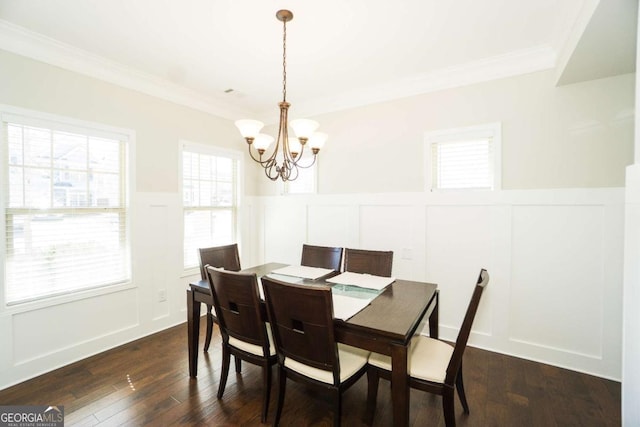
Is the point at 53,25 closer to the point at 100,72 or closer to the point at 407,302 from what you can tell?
the point at 100,72

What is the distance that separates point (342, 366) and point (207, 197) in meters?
2.83

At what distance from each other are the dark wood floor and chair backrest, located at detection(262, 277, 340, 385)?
0.57 metres

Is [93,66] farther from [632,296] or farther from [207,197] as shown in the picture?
[632,296]

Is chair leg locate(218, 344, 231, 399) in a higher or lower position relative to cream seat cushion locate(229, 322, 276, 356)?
lower

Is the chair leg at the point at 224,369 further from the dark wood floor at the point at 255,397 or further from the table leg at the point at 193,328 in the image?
the table leg at the point at 193,328

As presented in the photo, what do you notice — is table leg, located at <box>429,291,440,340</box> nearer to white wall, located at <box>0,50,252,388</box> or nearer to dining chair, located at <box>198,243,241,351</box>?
dining chair, located at <box>198,243,241,351</box>

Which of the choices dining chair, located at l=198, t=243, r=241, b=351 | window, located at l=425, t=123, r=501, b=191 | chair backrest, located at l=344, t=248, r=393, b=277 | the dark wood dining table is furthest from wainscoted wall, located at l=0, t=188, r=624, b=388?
the dark wood dining table

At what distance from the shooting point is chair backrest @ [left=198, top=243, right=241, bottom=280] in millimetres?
2682

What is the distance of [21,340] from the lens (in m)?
2.32

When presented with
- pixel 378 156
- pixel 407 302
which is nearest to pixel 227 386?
pixel 407 302

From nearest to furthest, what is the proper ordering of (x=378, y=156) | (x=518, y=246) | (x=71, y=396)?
(x=71, y=396)
(x=518, y=246)
(x=378, y=156)

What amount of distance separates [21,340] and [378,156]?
3.62m

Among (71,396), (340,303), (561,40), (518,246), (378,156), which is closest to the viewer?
(340,303)

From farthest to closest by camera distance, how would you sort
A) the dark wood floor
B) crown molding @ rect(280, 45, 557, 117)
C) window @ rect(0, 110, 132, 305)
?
crown molding @ rect(280, 45, 557, 117) → window @ rect(0, 110, 132, 305) → the dark wood floor
